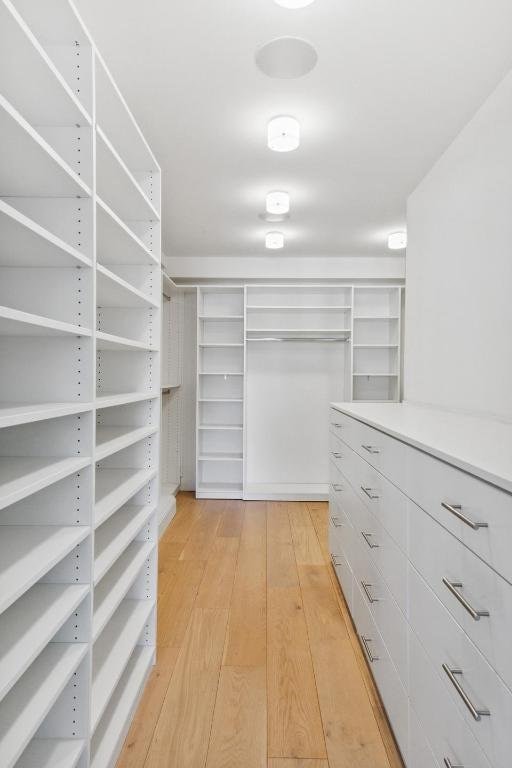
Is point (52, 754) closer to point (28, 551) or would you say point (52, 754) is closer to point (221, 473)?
point (28, 551)

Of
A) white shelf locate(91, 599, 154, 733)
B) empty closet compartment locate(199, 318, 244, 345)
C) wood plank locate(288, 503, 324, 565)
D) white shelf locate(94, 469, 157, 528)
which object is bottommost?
wood plank locate(288, 503, 324, 565)

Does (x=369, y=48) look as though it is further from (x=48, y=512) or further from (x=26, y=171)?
(x=48, y=512)

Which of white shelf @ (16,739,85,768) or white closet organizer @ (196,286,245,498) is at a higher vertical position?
white closet organizer @ (196,286,245,498)

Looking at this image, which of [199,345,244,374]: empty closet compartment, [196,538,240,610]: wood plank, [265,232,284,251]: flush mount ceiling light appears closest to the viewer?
[196,538,240,610]: wood plank

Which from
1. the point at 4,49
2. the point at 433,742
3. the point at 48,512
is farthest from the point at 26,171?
the point at 433,742

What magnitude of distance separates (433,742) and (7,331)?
1362 mm

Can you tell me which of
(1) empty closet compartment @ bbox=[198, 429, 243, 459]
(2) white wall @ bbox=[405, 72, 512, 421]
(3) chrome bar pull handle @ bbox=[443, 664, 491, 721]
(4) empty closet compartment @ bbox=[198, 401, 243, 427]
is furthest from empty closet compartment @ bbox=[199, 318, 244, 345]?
(3) chrome bar pull handle @ bbox=[443, 664, 491, 721]

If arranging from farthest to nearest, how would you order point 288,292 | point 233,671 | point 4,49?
point 288,292, point 233,671, point 4,49

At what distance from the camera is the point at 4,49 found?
926mm

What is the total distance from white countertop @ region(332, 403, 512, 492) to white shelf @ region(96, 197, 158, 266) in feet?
3.44

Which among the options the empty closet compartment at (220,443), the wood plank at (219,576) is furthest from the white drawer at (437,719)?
the empty closet compartment at (220,443)

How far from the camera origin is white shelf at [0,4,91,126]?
34.4 inches

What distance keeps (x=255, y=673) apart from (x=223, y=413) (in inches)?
123

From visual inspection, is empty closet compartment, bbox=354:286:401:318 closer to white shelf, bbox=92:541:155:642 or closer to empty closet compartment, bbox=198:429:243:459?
empty closet compartment, bbox=198:429:243:459
